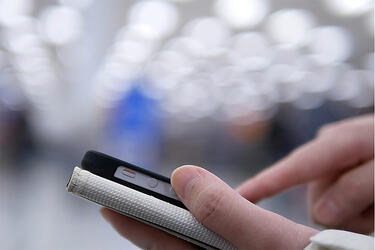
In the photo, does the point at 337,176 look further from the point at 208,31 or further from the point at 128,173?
the point at 208,31

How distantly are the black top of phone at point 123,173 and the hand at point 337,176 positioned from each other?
0.28 m

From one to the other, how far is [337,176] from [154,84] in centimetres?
749

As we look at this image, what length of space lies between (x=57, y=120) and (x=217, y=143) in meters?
3.17

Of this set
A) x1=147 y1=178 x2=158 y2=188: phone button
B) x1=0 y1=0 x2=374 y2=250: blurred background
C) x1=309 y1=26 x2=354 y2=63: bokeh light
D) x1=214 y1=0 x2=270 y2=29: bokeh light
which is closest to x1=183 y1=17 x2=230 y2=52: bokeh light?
x1=0 y1=0 x2=374 y2=250: blurred background

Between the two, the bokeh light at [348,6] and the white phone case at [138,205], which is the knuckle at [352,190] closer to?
the white phone case at [138,205]

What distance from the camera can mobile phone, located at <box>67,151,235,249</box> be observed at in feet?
1.18

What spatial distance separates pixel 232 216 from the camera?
37 centimetres

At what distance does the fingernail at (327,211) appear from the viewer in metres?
0.67

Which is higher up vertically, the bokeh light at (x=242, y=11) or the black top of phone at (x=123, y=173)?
the bokeh light at (x=242, y=11)

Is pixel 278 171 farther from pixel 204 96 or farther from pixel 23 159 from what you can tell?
pixel 204 96

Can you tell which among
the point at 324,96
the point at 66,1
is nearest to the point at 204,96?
the point at 324,96

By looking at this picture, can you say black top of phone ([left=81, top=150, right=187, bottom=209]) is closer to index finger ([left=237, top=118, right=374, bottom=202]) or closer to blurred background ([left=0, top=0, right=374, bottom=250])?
index finger ([left=237, top=118, right=374, bottom=202])

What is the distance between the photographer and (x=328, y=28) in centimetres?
511

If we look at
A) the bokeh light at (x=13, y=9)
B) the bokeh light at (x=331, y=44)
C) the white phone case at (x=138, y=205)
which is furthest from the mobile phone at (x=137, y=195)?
the bokeh light at (x=331, y=44)
